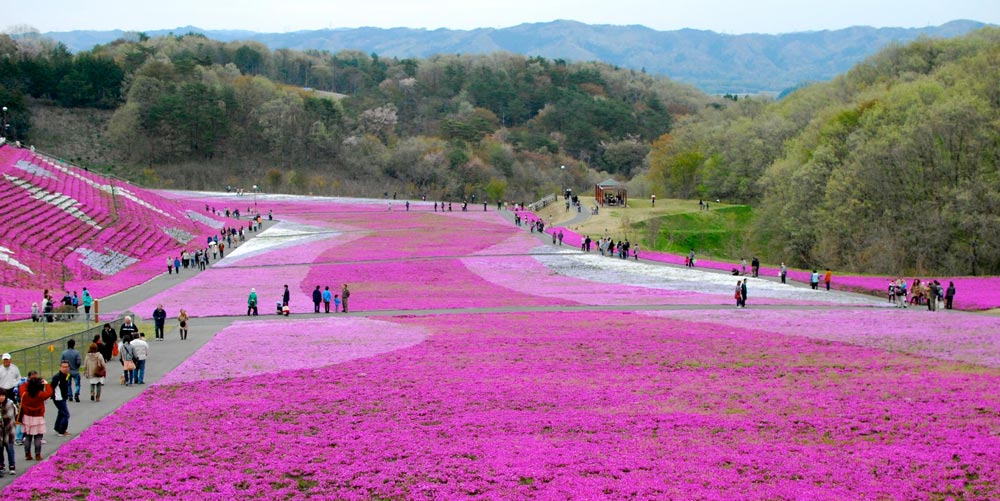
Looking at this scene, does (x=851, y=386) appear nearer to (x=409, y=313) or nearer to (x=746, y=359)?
(x=746, y=359)

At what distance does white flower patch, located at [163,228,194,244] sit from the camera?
7925 cm

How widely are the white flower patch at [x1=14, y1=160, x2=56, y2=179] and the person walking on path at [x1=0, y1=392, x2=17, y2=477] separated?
222 feet

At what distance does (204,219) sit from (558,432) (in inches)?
3031

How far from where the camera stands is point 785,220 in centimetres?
8425

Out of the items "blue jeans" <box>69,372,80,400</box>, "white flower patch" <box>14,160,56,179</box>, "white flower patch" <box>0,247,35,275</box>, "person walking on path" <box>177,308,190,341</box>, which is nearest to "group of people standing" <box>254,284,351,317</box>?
"person walking on path" <box>177,308,190,341</box>

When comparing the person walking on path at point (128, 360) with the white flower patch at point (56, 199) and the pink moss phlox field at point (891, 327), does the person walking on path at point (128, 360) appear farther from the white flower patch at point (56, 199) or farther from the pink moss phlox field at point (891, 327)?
the white flower patch at point (56, 199)

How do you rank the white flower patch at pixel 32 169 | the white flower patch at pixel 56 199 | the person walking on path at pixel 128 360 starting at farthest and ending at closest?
1. the white flower patch at pixel 32 169
2. the white flower patch at pixel 56 199
3. the person walking on path at pixel 128 360

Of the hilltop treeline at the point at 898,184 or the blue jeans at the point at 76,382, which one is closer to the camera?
the blue jeans at the point at 76,382

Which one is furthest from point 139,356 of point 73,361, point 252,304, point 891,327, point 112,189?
point 112,189

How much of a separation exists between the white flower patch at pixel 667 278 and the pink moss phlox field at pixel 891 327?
5.40m

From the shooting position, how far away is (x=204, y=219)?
9288 cm

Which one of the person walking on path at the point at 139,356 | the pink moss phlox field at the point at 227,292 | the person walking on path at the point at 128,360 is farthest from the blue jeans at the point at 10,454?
the pink moss phlox field at the point at 227,292

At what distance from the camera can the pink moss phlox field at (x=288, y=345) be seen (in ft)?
99.0

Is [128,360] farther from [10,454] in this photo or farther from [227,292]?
[227,292]
